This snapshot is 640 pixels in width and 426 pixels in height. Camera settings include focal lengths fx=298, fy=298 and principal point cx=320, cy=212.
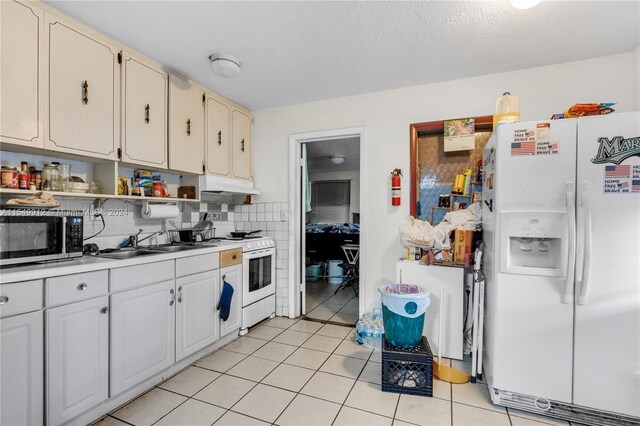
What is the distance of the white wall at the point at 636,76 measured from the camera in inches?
84.9

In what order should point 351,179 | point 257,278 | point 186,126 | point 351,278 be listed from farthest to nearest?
point 351,179, point 351,278, point 257,278, point 186,126

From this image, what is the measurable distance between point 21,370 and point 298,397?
1426mm

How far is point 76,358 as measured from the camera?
5.18 ft

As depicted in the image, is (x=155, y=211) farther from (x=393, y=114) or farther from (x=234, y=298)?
(x=393, y=114)

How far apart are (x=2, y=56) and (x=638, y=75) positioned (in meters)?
4.01

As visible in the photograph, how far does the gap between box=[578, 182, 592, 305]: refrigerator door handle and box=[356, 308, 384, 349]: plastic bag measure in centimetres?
146

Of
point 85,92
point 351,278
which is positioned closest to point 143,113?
point 85,92

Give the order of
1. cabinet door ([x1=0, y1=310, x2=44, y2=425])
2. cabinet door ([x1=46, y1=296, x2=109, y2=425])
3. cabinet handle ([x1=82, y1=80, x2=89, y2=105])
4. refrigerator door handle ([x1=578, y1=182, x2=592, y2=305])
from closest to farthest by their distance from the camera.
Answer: cabinet door ([x1=0, y1=310, x2=44, y2=425])
cabinet door ([x1=46, y1=296, x2=109, y2=425])
refrigerator door handle ([x1=578, y1=182, x2=592, y2=305])
cabinet handle ([x1=82, y1=80, x2=89, y2=105])

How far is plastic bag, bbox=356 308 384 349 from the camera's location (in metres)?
2.61

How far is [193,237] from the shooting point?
2.90m

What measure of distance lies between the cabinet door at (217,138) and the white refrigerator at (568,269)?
8.04ft

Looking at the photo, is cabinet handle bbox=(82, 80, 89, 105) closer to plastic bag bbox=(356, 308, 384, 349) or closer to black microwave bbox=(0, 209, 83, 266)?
black microwave bbox=(0, 209, 83, 266)

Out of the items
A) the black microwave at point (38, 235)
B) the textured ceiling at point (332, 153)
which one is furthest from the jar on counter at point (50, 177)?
the textured ceiling at point (332, 153)

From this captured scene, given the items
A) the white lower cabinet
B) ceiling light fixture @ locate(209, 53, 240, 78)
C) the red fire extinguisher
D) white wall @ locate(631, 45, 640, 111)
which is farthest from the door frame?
white wall @ locate(631, 45, 640, 111)
